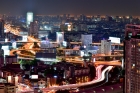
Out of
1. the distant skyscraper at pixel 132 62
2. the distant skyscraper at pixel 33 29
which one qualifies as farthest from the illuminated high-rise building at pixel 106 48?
the distant skyscraper at pixel 132 62

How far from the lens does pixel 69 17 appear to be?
25641 mm

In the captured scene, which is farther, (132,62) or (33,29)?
(33,29)

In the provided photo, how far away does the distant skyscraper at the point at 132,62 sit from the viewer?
5141 millimetres

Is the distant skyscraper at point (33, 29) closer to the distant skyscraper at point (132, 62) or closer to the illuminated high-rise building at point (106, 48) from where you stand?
the illuminated high-rise building at point (106, 48)

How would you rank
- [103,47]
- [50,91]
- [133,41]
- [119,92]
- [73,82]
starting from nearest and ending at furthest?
1. [133,41]
2. [119,92]
3. [50,91]
4. [73,82]
5. [103,47]

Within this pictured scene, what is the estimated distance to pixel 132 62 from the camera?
5.19 metres

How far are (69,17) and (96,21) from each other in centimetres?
216

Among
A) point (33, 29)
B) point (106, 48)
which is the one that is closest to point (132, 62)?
point (106, 48)

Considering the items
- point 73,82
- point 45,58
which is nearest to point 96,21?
point 45,58

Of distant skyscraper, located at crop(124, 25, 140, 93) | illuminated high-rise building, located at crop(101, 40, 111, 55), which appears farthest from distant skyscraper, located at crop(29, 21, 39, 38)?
distant skyscraper, located at crop(124, 25, 140, 93)

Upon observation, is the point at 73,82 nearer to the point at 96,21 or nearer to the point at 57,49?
the point at 57,49

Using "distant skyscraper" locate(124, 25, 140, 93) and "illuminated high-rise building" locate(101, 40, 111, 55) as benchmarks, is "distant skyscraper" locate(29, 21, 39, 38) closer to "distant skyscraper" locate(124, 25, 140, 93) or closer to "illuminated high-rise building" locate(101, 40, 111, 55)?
"illuminated high-rise building" locate(101, 40, 111, 55)

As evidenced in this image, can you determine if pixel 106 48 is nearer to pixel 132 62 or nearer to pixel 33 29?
pixel 33 29

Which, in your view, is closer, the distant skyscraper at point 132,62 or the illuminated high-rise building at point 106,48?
the distant skyscraper at point 132,62
